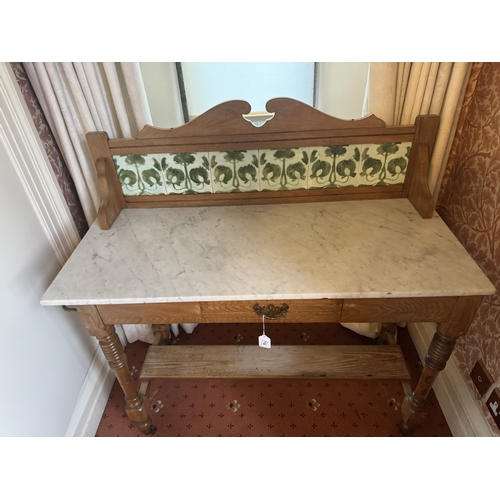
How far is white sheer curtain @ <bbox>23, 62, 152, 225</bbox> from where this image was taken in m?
1.13

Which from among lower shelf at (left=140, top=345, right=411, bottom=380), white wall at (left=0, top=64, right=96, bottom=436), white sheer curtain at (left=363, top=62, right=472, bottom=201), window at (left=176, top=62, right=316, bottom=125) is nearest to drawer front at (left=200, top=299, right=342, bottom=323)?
lower shelf at (left=140, top=345, right=411, bottom=380)

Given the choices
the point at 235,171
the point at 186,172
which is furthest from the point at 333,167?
the point at 186,172

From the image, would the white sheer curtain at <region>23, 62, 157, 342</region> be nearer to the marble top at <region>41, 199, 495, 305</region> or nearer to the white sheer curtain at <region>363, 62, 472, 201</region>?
the marble top at <region>41, 199, 495, 305</region>

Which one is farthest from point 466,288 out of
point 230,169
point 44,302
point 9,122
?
point 9,122

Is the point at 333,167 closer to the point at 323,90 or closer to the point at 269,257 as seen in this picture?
the point at 269,257

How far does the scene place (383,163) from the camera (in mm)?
1255

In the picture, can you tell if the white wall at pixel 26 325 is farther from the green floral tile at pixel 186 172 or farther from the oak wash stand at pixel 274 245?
the green floral tile at pixel 186 172

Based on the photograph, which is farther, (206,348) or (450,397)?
(206,348)

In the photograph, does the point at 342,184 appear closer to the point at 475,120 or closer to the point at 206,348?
the point at 475,120

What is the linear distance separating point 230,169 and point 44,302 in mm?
724

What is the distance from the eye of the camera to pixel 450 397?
1.41m
